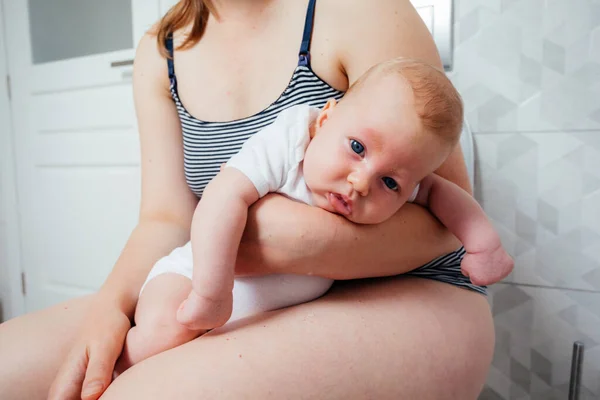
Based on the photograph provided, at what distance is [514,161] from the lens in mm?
1109

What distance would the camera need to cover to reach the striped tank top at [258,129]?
2.19 feet

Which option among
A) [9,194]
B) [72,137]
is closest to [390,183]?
[72,137]

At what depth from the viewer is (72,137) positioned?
193cm

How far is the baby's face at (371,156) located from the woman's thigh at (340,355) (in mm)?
126

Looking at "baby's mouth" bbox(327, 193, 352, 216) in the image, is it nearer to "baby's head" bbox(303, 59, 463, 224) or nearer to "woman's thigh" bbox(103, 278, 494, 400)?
"baby's head" bbox(303, 59, 463, 224)

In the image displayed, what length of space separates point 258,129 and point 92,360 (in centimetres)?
41

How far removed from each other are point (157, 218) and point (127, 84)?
1135 millimetres

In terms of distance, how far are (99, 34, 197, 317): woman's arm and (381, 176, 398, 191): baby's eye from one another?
0.43 metres

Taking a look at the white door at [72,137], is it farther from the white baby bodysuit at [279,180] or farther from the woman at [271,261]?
the white baby bodysuit at [279,180]

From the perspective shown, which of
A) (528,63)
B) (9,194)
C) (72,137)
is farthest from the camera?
(9,194)

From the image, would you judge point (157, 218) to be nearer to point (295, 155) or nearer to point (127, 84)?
point (295, 155)

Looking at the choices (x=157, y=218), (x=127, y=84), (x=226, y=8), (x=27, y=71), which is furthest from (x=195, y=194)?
(x=27, y=71)

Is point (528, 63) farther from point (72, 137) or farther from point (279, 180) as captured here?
point (72, 137)

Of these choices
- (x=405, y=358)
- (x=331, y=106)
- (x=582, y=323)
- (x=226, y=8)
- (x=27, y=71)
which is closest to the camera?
(x=405, y=358)
